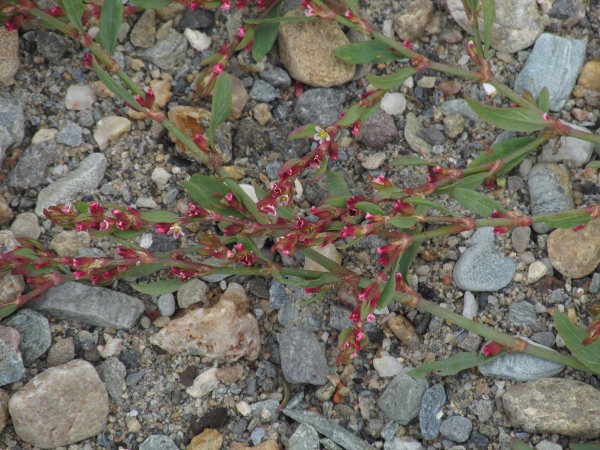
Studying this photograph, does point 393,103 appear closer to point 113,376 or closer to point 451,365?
point 451,365

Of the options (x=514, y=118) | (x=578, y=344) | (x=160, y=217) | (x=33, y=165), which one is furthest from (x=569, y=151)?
(x=33, y=165)

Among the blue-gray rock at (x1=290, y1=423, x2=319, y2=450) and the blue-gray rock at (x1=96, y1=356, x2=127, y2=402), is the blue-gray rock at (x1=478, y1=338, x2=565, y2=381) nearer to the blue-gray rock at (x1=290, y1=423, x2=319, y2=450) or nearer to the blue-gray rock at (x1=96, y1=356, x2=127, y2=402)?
the blue-gray rock at (x1=290, y1=423, x2=319, y2=450)

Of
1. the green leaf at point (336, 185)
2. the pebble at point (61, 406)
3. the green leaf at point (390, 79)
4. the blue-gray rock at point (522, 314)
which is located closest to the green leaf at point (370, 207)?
the green leaf at point (336, 185)

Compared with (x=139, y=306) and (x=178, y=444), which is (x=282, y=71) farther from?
(x=178, y=444)

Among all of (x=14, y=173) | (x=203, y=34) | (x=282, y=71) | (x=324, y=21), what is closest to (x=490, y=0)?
(x=324, y=21)

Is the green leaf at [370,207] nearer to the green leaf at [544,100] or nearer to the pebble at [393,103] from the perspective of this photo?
the pebble at [393,103]

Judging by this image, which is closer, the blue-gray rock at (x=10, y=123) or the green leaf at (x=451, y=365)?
the green leaf at (x=451, y=365)

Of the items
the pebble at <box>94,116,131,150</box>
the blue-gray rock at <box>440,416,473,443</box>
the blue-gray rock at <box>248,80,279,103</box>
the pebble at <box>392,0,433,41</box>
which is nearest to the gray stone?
the pebble at <box>94,116,131,150</box>
